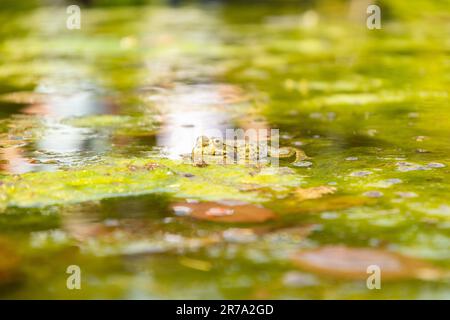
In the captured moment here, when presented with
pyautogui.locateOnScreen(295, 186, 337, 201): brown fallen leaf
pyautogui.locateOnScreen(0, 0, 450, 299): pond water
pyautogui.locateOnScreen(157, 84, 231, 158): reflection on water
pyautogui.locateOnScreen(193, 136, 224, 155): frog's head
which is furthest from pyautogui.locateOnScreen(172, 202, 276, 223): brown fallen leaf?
pyautogui.locateOnScreen(157, 84, 231, 158): reflection on water

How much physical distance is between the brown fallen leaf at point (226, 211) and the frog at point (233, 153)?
717 millimetres

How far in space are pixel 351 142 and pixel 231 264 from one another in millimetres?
2215

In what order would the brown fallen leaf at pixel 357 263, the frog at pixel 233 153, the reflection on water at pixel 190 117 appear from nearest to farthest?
the brown fallen leaf at pixel 357 263, the frog at pixel 233 153, the reflection on water at pixel 190 117

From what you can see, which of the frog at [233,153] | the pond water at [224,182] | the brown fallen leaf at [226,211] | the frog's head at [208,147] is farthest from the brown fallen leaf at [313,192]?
the frog's head at [208,147]

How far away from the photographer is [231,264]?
110 inches

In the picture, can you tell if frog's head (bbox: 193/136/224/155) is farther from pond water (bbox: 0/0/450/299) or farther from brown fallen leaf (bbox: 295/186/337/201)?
brown fallen leaf (bbox: 295/186/337/201)

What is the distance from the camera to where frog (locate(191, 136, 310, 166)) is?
13.9 ft

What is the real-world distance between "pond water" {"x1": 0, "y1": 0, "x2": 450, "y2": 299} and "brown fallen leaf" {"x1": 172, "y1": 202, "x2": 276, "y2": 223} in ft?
0.04

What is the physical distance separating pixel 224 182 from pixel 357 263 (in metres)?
1.18

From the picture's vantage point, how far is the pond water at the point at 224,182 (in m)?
2.73

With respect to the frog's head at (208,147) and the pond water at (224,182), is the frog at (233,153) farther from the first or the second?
the pond water at (224,182)

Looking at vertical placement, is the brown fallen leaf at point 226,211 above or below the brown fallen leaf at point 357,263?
above

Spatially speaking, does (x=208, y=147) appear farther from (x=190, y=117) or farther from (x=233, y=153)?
(x=190, y=117)
